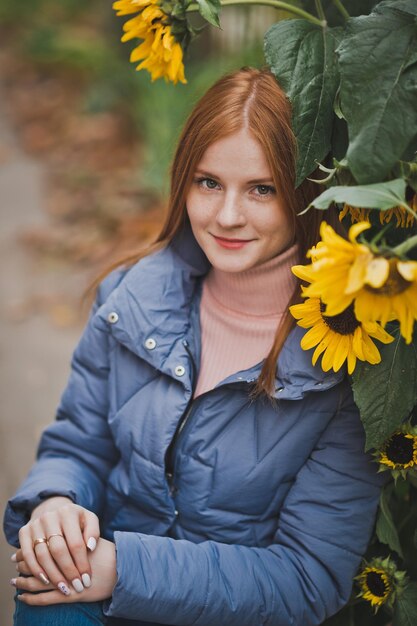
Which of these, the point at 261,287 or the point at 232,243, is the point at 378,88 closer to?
the point at 232,243

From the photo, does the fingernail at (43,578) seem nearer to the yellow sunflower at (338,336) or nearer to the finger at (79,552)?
the finger at (79,552)

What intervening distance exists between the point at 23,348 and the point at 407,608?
277cm

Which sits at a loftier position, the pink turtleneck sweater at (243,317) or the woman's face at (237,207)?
the woman's face at (237,207)

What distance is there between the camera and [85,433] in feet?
6.59

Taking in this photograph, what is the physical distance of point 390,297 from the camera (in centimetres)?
119

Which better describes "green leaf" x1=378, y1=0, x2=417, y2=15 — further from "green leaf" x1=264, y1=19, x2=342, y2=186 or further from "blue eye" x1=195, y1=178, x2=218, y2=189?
"blue eye" x1=195, y1=178, x2=218, y2=189

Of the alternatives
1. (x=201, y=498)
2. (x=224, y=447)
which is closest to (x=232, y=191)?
(x=224, y=447)

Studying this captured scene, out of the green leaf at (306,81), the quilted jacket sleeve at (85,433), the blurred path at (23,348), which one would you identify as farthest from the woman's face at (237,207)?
the blurred path at (23,348)

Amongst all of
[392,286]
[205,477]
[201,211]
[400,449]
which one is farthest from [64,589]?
[392,286]

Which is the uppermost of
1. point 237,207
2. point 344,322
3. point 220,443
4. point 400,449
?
point 237,207

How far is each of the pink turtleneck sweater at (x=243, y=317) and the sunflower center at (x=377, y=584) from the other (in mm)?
526

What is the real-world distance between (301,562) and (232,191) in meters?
0.81

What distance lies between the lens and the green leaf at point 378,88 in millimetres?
1268

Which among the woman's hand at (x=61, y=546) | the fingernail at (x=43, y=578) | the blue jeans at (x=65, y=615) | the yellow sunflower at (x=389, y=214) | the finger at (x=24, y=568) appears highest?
the yellow sunflower at (x=389, y=214)
